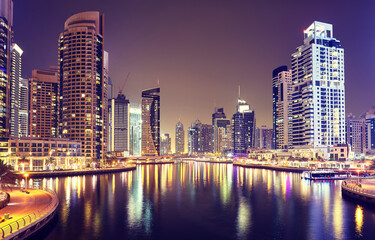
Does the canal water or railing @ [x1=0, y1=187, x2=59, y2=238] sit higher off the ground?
railing @ [x1=0, y1=187, x2=59, y2=238]

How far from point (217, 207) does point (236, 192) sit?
29214 mm

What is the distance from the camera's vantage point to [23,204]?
2406 inches

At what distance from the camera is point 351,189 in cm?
9019

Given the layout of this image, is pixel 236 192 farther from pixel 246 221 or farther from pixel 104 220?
pixel 104 220

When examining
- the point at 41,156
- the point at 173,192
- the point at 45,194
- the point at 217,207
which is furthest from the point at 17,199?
the point at 41,156

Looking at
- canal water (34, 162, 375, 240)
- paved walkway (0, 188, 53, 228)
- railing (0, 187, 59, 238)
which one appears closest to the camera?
railing (0, 187, 59, 238)

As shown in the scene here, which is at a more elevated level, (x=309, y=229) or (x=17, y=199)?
(x=17, y=199)

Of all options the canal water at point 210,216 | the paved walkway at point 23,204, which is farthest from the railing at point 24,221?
the canal water at point 210,216

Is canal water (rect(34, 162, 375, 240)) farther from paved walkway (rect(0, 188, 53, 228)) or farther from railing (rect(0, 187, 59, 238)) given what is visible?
paved walkway (rect(0, 188, 53, 228))

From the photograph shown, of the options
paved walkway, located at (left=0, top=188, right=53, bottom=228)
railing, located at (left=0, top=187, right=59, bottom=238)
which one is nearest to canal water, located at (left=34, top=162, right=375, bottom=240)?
railing, located at (left=0, top=187, right=59, bottom=238)

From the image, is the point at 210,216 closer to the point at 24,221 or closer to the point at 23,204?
the point at 23,204

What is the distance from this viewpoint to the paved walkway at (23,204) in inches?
2048

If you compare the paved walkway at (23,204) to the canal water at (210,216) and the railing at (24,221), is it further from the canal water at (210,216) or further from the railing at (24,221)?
the canal water at (210,216)

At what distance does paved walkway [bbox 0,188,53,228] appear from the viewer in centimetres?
5203
